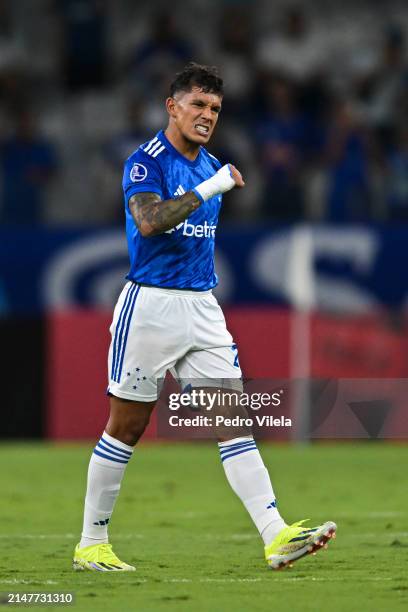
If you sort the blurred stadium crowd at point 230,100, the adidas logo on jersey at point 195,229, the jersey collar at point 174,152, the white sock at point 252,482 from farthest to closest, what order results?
the blurred stadium crowd at point 230,100 < the jersey collar at point 174,152 < the adidas logo on jersey at point 195,229 < the white sock at point 252,482

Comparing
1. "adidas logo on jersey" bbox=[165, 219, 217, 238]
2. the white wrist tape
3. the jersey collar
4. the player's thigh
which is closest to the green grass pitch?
the player's thigh

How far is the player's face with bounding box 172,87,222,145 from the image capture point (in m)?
6.92

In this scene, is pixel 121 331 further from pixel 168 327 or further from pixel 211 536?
pixel 211 536

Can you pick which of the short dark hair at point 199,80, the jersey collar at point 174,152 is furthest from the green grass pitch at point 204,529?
the short dark hair at point 199,80

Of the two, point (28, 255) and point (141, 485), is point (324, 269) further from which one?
point (141, 485)

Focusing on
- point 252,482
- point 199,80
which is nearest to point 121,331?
point 252,482

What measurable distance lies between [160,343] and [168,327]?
0.28 ft

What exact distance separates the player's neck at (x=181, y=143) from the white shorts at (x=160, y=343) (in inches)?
26.3

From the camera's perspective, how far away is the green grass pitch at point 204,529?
19.8 feet

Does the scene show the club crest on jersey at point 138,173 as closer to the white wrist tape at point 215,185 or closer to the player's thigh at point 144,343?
the white wrist tape at point 215,185

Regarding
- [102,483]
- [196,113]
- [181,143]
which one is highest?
[196,113]

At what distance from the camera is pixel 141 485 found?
11.2 metres

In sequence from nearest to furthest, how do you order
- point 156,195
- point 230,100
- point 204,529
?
point 156,195, point 204,529, point 230,100

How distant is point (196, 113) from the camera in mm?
6926
